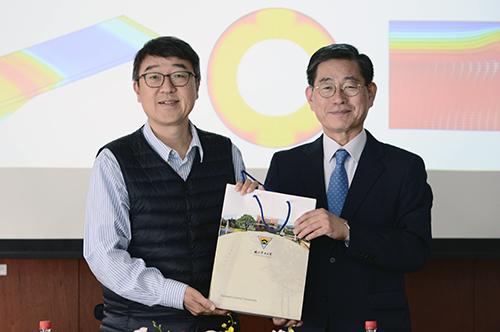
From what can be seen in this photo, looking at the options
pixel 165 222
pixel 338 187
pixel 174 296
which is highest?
pixel 338 187

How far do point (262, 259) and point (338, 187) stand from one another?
1.27 ft

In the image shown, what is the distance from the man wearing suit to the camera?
4.86 ft

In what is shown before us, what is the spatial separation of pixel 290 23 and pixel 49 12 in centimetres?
139

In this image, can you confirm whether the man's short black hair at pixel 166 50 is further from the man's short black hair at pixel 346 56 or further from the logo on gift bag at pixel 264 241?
the logo on gift bag at pixel 264 241

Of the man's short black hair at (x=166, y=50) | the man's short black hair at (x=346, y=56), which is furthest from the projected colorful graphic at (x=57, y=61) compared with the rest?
the man's short black hair at (x=346, y=56)

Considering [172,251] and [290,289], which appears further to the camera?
[172,251]

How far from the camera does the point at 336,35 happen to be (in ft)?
8.62

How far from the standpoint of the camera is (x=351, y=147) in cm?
162

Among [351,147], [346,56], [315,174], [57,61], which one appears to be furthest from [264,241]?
[57,61]

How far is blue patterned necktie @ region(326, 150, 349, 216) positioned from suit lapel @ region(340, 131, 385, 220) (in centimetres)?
4

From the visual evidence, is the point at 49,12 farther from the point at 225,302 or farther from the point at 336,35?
the point at 225,302

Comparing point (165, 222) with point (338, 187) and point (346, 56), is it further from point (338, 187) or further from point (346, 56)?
point (346, 56)

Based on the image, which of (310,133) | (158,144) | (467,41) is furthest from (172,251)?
(467,41)

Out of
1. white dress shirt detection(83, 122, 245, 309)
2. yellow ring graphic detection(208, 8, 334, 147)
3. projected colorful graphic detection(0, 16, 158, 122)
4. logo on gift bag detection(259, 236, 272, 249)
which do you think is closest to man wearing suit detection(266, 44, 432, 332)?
logo on gift bag detection(259, 236, 272, 249)
